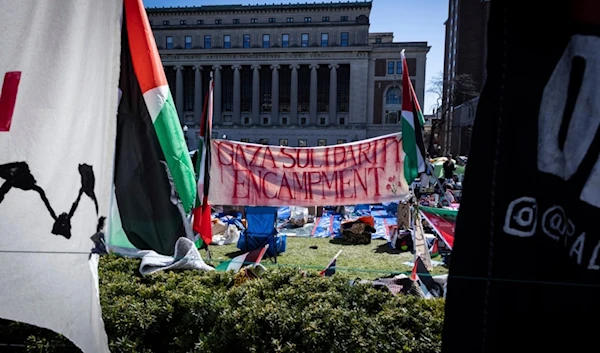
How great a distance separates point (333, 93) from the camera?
188 feet

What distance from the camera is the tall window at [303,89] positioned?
195ft

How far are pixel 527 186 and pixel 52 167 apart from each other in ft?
7.07

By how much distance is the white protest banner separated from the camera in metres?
1.98

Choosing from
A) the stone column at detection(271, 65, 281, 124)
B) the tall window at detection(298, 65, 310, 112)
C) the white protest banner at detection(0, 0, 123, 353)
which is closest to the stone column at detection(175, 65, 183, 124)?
the stone column at detection(271, 65, 281, 124)

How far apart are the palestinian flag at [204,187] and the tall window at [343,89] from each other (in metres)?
53.7

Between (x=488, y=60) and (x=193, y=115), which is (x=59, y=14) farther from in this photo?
(x=193, y=115)

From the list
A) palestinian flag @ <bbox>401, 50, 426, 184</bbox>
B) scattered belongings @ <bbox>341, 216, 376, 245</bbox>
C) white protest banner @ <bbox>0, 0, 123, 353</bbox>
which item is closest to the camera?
white protest banner @ <bbox>0, 0, 123, 353</bbox>

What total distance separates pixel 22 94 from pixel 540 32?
232 cm

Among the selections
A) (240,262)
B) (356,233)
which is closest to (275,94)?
(356,233)

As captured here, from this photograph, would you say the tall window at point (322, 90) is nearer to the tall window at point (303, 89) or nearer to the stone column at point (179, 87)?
the tall window at point (303, 89)

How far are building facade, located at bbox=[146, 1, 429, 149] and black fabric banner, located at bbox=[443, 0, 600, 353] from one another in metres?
55.6

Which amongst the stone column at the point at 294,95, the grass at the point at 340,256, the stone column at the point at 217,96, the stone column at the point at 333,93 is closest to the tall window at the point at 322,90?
the stone column at the point at 333,93

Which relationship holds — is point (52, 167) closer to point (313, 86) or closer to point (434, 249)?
point (434, 249)

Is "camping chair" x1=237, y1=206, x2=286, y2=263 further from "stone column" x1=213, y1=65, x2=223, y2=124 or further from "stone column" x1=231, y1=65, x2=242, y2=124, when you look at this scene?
"stone column" x1=213, y1=65, x2=223, y2=124
